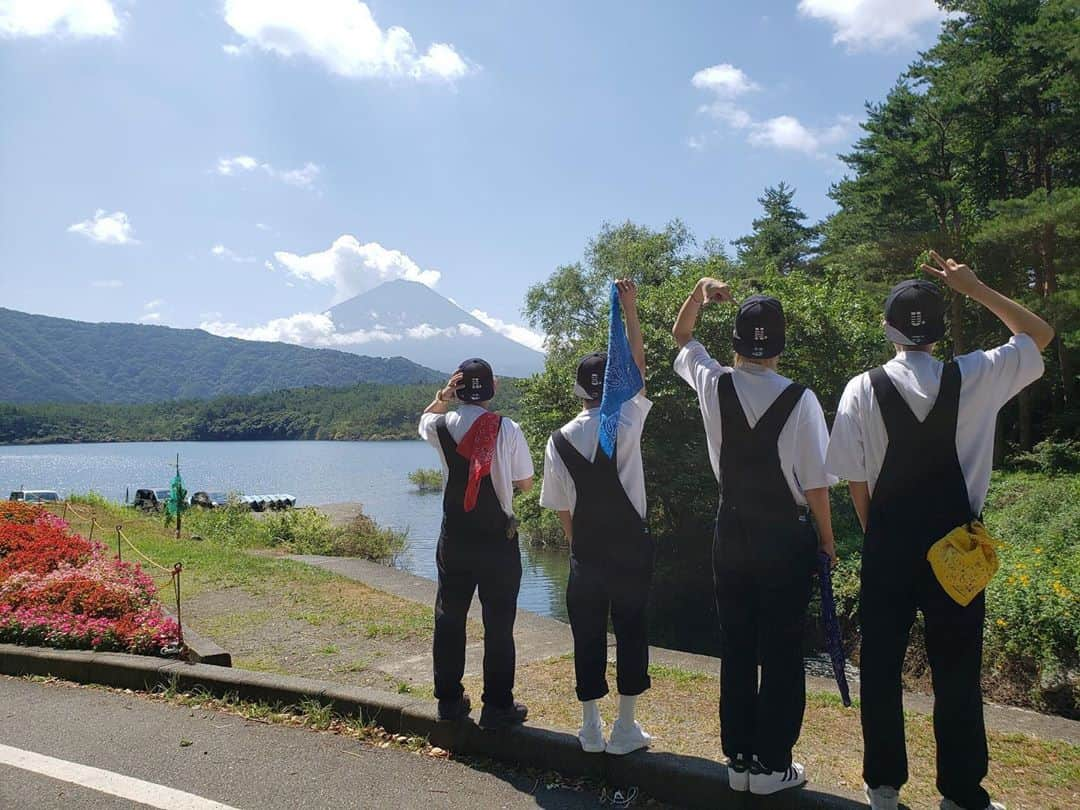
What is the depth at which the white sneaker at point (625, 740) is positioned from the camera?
357cm

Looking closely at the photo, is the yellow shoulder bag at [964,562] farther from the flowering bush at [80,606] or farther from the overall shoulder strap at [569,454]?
the flowering bush at [80,606]

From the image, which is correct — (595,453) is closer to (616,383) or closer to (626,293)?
(616,383)

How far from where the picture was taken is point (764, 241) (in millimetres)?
41188

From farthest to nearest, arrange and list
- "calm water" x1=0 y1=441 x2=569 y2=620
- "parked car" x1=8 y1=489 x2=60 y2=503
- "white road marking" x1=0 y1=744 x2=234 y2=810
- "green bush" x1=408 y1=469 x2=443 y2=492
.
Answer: "green bush" x1=408 y1=469 x2=443 y2=492 < "parked car" x1=8 y1=489 x2=60 y2=503 < "calm water" x1=0 y1=441 x2=569 y2=620 < "white road marking" x1=0 y1=744 x2=234 y2=810

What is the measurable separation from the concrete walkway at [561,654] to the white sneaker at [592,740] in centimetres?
225

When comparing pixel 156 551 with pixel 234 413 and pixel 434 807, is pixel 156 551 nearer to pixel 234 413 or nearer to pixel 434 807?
pixel 434 807

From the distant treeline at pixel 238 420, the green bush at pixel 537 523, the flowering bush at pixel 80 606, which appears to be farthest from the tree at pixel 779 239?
the distant treeline at pixel 238 420

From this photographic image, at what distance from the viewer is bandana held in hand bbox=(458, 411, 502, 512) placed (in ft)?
12.9

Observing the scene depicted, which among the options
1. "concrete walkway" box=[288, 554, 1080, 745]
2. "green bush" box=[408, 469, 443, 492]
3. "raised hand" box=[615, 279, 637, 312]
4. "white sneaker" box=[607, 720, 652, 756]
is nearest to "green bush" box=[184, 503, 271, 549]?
"concrete walkway" box=[288, 554, 1080, 745]

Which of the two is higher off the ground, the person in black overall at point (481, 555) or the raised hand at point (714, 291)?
the raised hand at point (714, 291)

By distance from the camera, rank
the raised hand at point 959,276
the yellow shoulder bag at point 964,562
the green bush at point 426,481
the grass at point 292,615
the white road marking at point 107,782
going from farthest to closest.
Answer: the green bush at point 426,481
the grass at point 292,615
the white road marking at point 107,782
the raised hand at point 959,276
the yellow shoulder bag at point 964,562

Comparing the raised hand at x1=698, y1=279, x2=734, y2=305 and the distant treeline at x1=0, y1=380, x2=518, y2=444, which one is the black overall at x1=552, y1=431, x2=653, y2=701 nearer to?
the raised hand at x1=698, y1=279, x2=734, y2=305

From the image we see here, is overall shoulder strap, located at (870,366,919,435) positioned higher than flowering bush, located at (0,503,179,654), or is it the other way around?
overall shoulder strap, located at (870,366,919,435)

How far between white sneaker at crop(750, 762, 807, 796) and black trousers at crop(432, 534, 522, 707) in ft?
4.35
